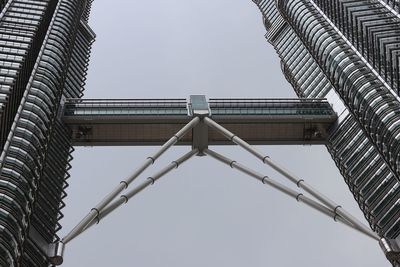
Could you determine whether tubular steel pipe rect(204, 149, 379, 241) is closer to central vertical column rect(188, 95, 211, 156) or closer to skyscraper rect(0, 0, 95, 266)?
central vertical column rect(188, 95, 211, 156)

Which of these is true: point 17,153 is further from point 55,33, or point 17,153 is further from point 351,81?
point 351,81

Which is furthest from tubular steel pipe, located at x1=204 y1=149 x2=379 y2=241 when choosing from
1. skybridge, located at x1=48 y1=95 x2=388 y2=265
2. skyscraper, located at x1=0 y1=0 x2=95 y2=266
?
skyscraper, located at x1=0 y1=0 x2=95 y2=266

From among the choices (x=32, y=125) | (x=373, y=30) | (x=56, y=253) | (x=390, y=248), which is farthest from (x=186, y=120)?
(x=390, y=248)

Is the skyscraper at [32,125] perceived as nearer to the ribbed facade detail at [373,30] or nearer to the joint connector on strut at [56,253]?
the joint connector on strut at [56,253]

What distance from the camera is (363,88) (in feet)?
225

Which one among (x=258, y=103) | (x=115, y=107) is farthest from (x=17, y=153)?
(x=258, y=103)

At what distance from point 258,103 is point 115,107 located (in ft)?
49.3

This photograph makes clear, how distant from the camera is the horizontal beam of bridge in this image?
252 ft

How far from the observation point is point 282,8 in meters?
99.1

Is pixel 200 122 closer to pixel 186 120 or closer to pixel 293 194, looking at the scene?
pixel 186 120

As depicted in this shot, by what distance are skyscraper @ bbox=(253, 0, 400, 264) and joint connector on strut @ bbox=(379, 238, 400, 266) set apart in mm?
261

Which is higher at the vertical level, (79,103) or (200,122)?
(79,103)

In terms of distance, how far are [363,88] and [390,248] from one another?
16191 mm

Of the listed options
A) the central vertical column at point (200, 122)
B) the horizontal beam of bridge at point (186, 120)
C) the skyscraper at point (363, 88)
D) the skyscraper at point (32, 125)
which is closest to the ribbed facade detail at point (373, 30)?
the skyscraper at point (363, 88)
